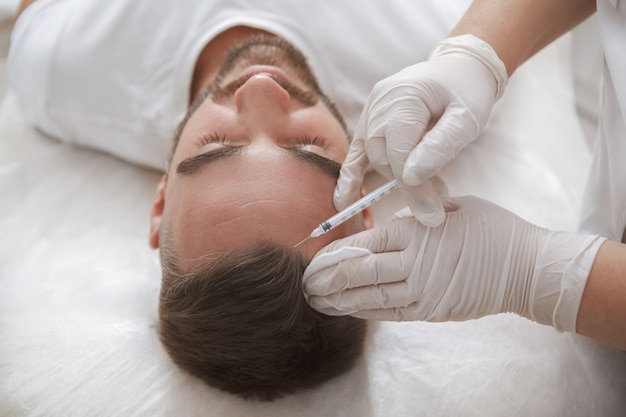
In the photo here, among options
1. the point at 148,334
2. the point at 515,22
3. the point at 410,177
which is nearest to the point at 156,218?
the point at 148,334

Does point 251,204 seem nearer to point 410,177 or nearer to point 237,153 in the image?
point 237,153

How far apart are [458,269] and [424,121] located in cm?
25

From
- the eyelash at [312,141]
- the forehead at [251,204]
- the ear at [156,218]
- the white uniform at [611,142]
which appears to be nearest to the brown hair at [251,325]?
the forehead at [251,204]

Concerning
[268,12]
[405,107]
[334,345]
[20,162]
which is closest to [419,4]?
[268,12]

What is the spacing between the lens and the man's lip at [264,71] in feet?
4.30

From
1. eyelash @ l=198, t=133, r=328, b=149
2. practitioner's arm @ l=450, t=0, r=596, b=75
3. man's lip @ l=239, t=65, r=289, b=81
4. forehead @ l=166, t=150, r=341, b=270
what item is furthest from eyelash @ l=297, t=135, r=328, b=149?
practitioner's arm @ l=450, t=0, r=596, b=75

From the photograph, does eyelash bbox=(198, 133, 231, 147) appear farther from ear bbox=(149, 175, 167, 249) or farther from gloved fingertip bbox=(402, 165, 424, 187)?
gloved fingertip bbox=(402, 165, 424, 187)

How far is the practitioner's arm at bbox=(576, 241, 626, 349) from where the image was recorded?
0.86m

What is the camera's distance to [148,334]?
1254 mm

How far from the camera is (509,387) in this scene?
3.79ft

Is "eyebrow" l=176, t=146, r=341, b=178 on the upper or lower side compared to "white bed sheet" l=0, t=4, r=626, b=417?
upper

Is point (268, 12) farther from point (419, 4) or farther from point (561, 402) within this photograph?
point (561, 402)

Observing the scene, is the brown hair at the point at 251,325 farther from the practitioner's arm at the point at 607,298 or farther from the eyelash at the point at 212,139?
the practitioner's arm at the point at 607,298

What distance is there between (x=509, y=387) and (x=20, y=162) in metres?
1.38
